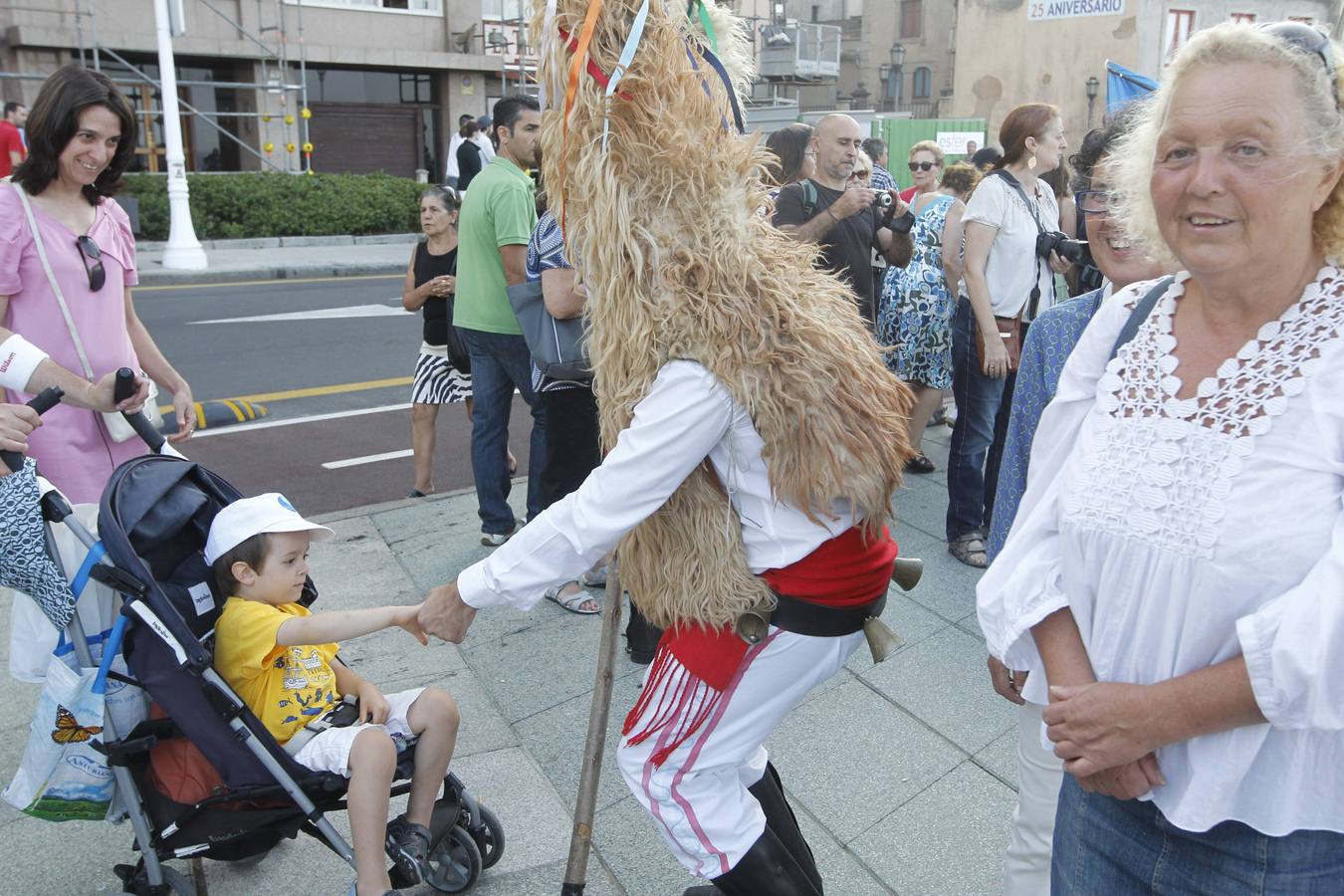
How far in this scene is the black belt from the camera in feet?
7.80

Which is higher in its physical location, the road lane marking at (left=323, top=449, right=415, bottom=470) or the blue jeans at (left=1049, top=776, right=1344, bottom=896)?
the blue jeans at (left=1049, top=776, right=1344, bottom=896)

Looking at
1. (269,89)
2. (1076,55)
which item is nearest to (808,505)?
(269,89)

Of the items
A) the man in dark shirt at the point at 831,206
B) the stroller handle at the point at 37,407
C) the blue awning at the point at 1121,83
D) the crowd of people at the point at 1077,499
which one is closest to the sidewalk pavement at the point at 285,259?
the blue awning at the point at 1121,83

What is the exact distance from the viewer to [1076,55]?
31.7 metres

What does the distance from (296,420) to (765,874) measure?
631cm

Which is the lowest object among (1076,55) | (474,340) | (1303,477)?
(474,340)

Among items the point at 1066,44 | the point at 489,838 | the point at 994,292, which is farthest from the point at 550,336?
the point at 1066,44

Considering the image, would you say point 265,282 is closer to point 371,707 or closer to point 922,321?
point 922,321

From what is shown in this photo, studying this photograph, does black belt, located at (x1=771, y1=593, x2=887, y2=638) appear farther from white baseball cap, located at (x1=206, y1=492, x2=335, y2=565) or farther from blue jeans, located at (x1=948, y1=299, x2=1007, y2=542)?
blue jeans, located at (x1=948, y1=299, x2=1007, y2=542)

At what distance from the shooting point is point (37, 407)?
2.78 metres

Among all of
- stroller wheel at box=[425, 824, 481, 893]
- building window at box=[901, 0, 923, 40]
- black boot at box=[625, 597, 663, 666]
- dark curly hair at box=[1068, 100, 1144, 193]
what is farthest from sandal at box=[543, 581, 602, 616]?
building window at box=[901, 0, 923, 40]

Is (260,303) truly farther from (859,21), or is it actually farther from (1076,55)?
(859,21)

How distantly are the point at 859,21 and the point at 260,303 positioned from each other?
41.9 metres

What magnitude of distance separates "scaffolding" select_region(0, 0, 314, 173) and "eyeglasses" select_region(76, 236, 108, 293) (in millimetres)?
19435
